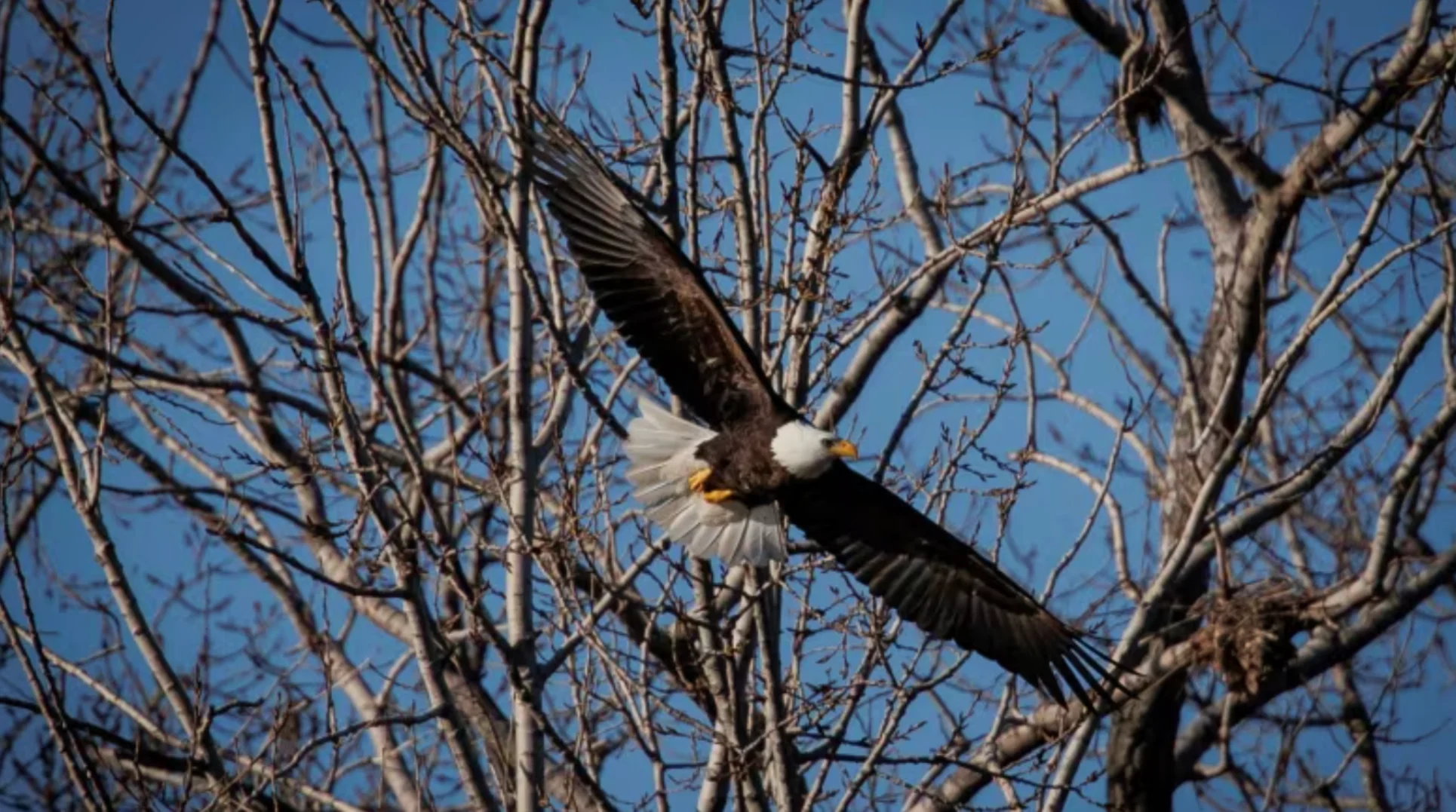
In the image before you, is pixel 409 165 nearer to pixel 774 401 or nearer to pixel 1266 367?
pixel 774 401

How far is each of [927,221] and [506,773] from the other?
3116 millimetres

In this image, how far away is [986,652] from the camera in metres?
5.39

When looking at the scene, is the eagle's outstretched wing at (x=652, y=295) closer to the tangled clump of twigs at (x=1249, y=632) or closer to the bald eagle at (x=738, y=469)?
the bald eagle at (x=738, y=469)

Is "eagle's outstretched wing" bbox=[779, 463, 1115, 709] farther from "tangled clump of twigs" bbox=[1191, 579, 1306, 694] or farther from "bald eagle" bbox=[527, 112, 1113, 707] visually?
"tangled clump of twigs" bbox=[1191, 579, 1306, 694]

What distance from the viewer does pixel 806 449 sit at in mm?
5266

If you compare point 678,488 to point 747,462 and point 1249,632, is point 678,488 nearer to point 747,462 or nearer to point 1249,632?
point 747,462

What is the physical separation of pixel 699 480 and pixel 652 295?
0.60 m

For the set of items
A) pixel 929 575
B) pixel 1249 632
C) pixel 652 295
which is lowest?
pixel 929 575

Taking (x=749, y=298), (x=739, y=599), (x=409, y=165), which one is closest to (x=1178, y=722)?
(x=739, y=599)

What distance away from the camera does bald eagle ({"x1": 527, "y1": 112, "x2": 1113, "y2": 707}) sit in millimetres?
5270

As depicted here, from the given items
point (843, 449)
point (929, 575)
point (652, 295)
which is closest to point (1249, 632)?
point (929, 575)

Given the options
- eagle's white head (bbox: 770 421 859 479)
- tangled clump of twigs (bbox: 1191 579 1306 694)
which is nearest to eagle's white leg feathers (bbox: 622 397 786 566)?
eagle's white head (bbox: 770 421 859 479)

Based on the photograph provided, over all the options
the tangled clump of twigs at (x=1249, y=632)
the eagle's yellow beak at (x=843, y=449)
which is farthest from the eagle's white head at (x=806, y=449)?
the tangled clump of twigs at (x=1249, y=632)

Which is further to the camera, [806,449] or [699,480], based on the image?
[699,480]
